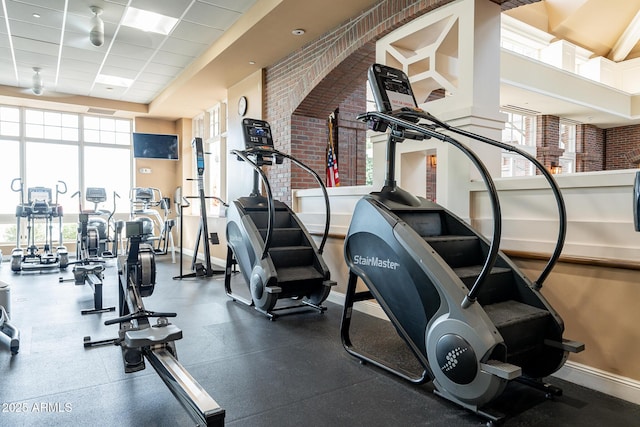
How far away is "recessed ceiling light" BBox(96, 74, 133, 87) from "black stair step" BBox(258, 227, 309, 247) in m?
5.21

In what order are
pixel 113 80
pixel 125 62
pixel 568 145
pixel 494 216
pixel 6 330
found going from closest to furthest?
pixel 494 216, pixel 6 330, pixel 125 62, pixel 113 80, pixel 568 145

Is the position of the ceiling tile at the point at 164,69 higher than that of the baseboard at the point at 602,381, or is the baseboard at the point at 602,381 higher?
the ceiling tile at the point at 164,69

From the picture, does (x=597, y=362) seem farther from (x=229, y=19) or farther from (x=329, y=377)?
(x=229, y=19)

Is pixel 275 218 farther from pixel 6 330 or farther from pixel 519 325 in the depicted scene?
pixel 519 325

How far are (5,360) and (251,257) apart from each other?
205 cm

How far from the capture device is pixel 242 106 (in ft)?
22.5

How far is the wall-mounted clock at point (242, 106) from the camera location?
6770 mm

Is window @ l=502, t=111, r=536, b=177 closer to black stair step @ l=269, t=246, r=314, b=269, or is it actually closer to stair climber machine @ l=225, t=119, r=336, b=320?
stair climber machine @ l=225, t=119, r=336, b=320

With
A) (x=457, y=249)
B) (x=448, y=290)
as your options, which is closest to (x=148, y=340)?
(x=448, y=290)

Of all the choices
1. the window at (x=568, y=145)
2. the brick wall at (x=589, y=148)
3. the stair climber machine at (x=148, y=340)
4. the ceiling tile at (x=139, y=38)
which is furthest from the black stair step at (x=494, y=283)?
the brick wall at (x=589, y=148)

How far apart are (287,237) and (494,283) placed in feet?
7.81

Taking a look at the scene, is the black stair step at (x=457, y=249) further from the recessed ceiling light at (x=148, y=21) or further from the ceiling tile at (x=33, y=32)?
the ceiling tile at (x=33, y=32)

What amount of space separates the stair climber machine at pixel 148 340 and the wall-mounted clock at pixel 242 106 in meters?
4.20

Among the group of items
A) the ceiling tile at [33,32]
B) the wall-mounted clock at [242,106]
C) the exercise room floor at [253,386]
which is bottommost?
the exercise room floor at [253,386]
